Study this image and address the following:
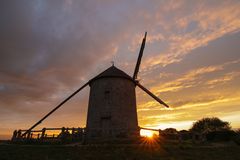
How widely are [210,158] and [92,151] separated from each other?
264 inches

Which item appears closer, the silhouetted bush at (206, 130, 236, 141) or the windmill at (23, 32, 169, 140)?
the silhouetted bush at (206, 130, 236, 141)

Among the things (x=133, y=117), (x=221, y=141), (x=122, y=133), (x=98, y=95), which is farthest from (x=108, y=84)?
(x=221, y=141)

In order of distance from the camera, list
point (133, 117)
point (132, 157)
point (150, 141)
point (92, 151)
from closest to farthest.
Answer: point (132, 157)
point (92, 151)
point (150, 141)
point (133, 117)

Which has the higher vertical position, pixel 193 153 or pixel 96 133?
pixel 96 133

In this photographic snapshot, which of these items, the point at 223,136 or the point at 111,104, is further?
the point at 111,104

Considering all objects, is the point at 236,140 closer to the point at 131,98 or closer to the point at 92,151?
the point at 131,98

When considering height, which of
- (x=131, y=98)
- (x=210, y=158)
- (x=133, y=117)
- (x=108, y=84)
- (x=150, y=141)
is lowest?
Answer: (x=210, y=158)

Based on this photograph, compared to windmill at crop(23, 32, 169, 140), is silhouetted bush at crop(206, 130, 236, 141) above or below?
below

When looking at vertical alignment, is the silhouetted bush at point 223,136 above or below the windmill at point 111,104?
below

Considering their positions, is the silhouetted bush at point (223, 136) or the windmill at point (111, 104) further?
the windmill at point (111, 104)

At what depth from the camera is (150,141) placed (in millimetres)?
14297

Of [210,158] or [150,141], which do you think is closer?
[210,158]

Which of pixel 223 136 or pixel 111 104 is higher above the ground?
pixel 111 104

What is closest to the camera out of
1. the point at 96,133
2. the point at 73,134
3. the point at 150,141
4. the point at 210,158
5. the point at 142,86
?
the point at 210,158
